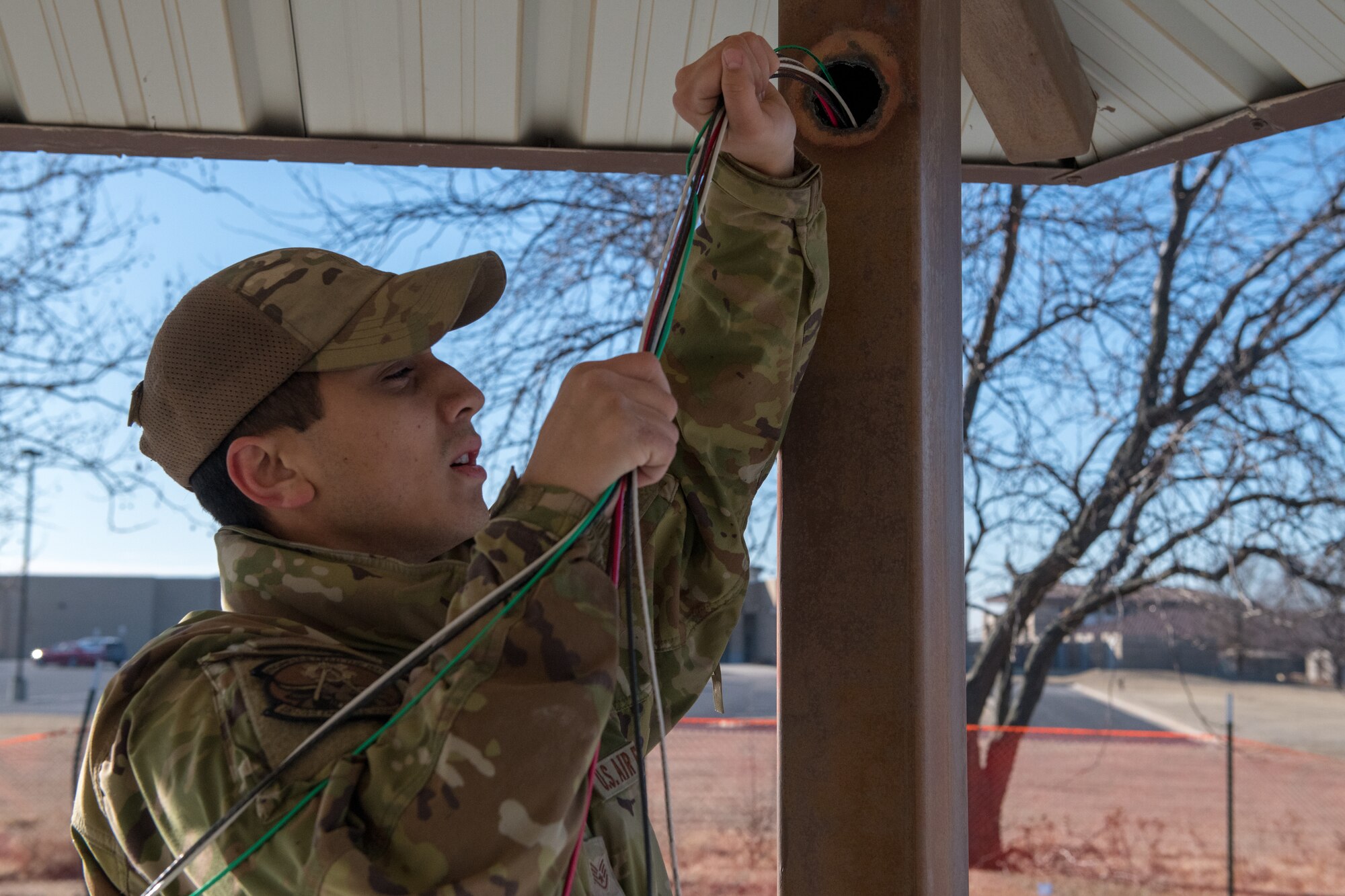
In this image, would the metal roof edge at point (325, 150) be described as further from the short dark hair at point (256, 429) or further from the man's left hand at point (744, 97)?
the short dark hair at point (256, 429)

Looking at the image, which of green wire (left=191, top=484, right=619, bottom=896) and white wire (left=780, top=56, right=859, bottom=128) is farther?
white wire (left=780, top=56, right=859, bottom=128)

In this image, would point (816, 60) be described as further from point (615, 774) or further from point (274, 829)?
point (274, 829)

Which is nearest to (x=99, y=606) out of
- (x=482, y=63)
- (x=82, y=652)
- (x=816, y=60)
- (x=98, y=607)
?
(x=98, y=607)

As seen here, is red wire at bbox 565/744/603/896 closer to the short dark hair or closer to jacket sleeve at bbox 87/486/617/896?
jacket sleeve at bbox 87/486/617/896

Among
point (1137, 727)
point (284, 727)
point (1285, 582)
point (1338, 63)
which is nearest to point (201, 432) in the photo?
point (284, 727)

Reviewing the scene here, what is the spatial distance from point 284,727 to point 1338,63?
265 cm

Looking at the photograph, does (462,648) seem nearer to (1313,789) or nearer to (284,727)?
(284,727)

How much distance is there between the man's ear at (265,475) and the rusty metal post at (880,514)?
729 millimetres

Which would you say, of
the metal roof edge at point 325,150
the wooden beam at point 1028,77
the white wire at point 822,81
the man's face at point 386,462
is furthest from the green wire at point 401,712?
the metal roof edge at point 325,150

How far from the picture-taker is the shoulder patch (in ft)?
4.36

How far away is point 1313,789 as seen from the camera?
33.0ft

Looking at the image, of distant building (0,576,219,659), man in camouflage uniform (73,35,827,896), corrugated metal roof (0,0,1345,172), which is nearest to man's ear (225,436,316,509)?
man in camouflage uniform (73,35,827,896)

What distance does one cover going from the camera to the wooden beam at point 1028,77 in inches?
96.4

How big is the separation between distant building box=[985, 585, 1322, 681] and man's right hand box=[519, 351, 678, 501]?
742cm
